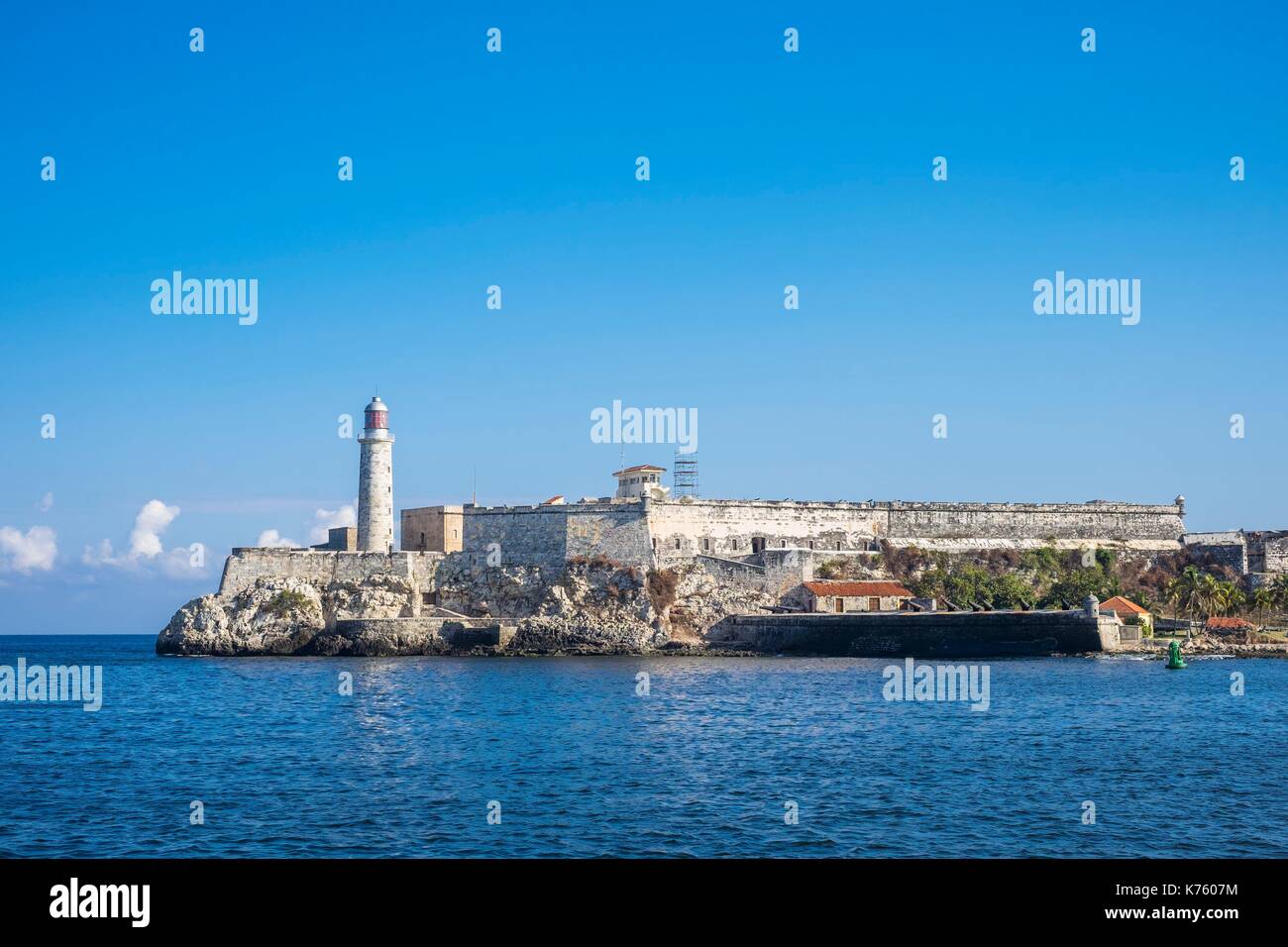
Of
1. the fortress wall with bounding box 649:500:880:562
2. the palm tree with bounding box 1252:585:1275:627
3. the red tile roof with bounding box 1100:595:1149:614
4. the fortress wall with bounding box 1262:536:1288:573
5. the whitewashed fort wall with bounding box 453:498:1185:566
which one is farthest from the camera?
the fortress wall with bounding box 1262:536:1288:573

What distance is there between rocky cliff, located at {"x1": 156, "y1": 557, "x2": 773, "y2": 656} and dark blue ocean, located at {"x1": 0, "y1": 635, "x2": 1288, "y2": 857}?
14.1m

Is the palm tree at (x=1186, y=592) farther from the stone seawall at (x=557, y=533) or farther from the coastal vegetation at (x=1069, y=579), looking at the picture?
the stone seawall at (x=557, y=533)

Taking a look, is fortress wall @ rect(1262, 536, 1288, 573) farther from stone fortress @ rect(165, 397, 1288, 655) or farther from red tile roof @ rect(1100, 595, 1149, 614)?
red tile roof @ rect(1100, 595, 1149, 614)

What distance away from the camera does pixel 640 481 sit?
58.6 metres

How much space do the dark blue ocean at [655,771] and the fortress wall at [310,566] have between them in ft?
55.6

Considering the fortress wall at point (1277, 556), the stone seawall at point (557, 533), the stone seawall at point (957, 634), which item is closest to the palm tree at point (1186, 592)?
the fortress wall at point (1277, 556)

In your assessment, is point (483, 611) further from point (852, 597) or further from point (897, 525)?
point (897, 525)

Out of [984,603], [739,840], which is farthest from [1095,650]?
[739,840]

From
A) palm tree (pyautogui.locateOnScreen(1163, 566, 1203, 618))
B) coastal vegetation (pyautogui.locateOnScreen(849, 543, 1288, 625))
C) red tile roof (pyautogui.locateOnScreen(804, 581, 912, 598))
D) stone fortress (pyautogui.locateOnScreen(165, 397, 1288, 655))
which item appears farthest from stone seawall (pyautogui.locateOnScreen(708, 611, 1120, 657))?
palm tree (pyautogui.locateOnScreen(1163, 566, 1203, 618))

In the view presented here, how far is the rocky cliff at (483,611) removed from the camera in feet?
169

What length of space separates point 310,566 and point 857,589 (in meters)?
24.6

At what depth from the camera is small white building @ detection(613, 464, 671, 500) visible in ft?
191
